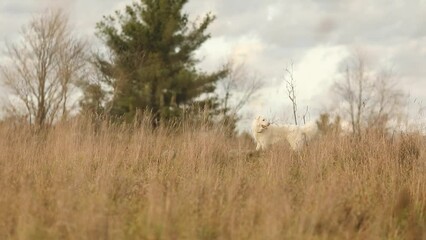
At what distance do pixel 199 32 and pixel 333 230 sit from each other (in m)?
24.9

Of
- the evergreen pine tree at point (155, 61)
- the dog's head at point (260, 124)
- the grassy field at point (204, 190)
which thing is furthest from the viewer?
the evergreen pine tree at point (155, 61)

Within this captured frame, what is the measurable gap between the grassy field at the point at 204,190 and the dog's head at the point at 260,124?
153 inches

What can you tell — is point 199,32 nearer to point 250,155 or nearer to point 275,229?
point 250,155

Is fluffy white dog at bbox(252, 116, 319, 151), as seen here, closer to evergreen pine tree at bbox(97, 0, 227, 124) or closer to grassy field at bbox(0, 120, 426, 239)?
grassy field at bbox(0, 120, 426, 239)

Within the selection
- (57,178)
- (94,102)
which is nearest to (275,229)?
(57,178)

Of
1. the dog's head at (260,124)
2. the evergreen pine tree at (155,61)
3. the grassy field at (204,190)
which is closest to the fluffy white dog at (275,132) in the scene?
the dog's head at (260,124)

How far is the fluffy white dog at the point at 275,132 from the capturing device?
12.5m

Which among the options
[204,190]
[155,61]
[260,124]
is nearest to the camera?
[204,190]

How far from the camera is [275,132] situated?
14.0 meters

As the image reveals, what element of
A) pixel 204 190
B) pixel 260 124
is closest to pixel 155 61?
pixel 260 124

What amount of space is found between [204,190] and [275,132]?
26.6ft

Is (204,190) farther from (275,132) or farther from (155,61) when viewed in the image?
(155,61)

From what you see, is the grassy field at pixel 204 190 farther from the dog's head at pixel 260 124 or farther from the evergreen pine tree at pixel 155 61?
the evergreen pine tree at pixel 155 61

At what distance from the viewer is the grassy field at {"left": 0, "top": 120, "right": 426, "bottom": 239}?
4.94 meters
